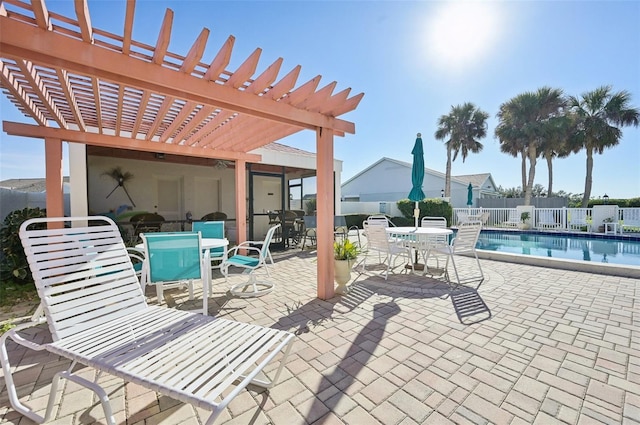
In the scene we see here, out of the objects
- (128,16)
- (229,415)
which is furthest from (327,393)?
(128,16)

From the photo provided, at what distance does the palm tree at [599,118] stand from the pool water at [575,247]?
28.2 feet

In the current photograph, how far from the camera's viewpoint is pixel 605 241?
1041 centimetres

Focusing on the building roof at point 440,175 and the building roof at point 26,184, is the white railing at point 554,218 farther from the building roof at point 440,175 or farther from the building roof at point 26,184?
the building roof at point 26,184

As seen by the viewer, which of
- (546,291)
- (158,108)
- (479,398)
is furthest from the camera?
(546,291)

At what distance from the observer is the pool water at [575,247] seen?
734 cm

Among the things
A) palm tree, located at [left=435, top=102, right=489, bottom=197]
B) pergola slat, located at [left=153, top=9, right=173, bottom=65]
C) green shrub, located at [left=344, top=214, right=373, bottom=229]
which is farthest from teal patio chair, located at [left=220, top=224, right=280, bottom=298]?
palm tree, located at [left=435, top=102, right=489, bottom=197]

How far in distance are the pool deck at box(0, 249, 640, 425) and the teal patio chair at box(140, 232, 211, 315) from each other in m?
0.63

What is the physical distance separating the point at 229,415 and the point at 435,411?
4.30 ft

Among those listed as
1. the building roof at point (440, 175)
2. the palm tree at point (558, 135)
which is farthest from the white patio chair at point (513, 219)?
the building roof at point (440, 175)

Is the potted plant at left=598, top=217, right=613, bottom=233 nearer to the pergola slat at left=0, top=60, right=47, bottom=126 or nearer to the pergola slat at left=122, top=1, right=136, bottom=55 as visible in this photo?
the pergola slat at left=122, top=1, right=136, bottom=55

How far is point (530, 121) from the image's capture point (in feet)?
57.2

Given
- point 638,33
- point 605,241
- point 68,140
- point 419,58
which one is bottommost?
Result: point 605,241

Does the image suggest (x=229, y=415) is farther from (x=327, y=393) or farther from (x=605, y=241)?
(x=605, y=241)

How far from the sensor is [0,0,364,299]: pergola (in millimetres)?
2082
